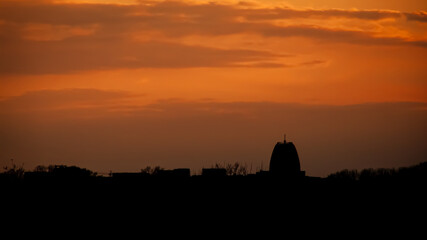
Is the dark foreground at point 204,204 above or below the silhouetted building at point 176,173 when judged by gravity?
below

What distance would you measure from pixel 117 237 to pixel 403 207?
129ft

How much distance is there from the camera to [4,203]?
101000mm

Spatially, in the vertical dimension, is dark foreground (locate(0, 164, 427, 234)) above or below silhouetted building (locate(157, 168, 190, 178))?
below

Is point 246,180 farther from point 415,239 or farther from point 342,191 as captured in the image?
point 415,239

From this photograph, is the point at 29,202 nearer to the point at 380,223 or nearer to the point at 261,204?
the point at 261,204

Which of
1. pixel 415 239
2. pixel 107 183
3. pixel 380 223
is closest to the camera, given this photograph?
pixel 415 239

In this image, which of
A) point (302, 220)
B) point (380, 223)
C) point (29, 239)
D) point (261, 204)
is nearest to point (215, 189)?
point (261, 204)

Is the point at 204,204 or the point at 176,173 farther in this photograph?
the point at 176,173

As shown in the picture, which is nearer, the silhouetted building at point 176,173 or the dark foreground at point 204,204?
the dark foreground at point 204,204

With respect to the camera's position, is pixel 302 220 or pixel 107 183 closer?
pixel 302 220

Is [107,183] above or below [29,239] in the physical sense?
above

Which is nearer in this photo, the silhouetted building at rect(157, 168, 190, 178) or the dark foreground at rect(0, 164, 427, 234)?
the dark foreground at rect(0, 164, 427, 234)

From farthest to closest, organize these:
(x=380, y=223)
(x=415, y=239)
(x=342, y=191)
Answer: (x=342, y=191), (x=380, y=223), (x=415, y=239)

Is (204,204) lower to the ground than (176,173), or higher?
lower
